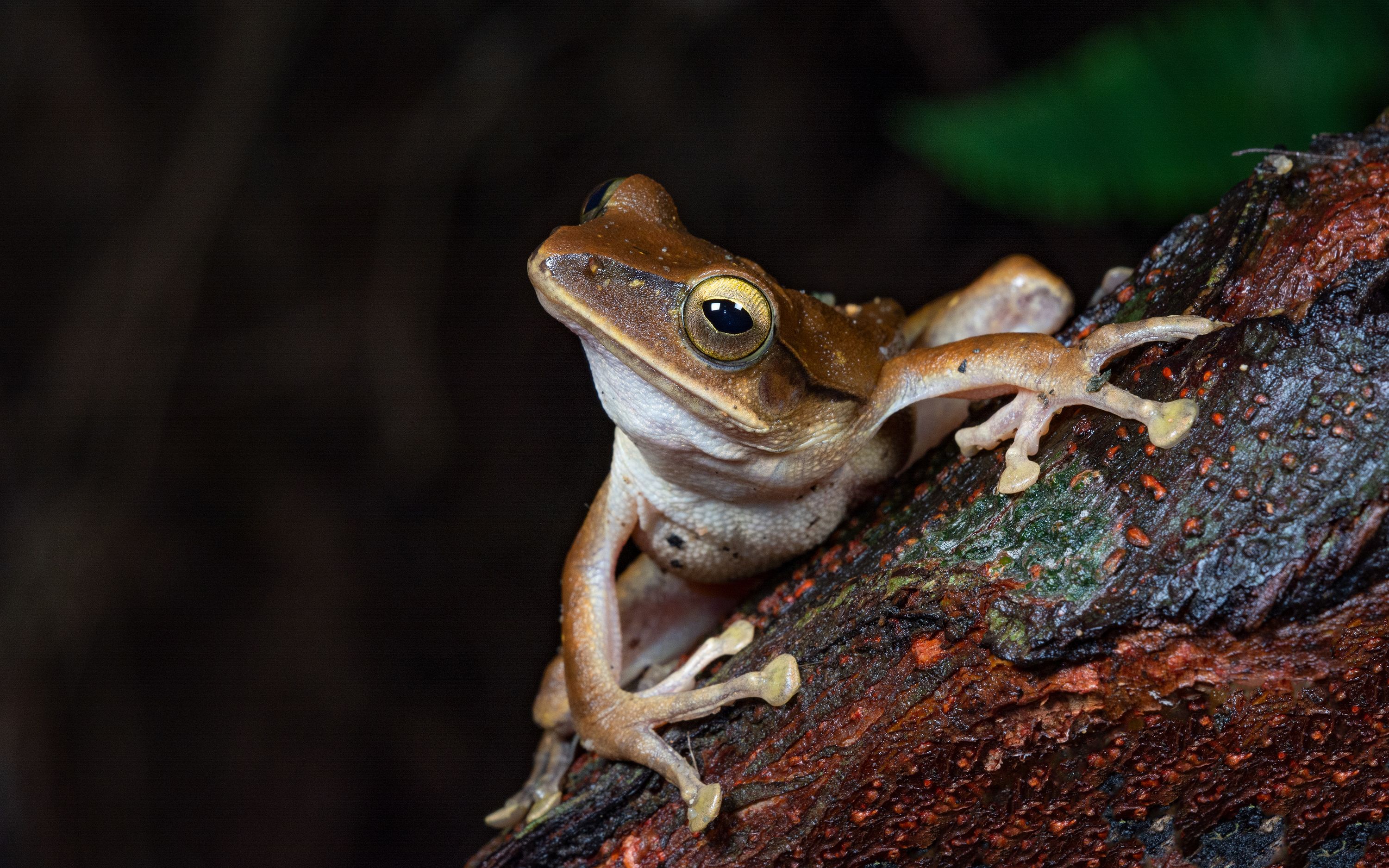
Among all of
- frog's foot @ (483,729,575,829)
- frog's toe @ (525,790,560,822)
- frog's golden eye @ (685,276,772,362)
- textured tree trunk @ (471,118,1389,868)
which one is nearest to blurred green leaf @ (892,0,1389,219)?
textured tree trunk @ (471,118,1389,868)

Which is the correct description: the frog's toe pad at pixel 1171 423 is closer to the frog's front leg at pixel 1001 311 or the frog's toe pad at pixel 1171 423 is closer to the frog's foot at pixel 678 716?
the frog's foot at pixel 678 716

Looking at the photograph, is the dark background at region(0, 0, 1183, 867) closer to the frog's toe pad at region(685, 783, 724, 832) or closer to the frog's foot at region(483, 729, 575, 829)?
the frog's foot at region(483, 729, 575, 829)

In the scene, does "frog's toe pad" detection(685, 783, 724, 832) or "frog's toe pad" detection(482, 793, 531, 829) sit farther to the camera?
"frog's toe pad" detection(482, 793, 531, 829)

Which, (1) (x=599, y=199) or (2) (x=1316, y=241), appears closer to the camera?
(2) (x=1316, y=241)

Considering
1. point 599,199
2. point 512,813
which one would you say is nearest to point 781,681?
point 512,813

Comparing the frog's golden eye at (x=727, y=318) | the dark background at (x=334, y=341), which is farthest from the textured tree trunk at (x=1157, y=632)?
the dark background at (x=334, y=341)

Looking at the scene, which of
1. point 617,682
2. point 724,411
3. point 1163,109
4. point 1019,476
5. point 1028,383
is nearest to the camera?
point 1019,476

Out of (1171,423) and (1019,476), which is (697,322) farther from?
(1171,423)
